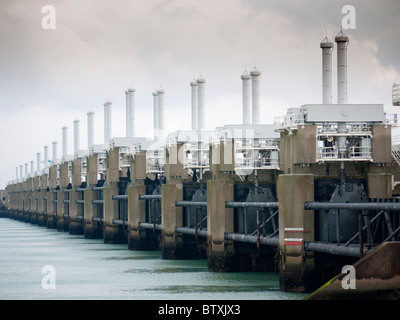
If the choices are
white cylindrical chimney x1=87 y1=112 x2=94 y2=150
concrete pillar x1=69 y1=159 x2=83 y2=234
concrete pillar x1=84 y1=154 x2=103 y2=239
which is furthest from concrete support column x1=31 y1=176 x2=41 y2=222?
concrete pillar x1=84 y1=154 x2=103 y2=239

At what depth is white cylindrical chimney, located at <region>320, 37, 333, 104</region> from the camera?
50.5 metres

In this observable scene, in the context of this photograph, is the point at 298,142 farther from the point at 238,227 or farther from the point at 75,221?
the point at 75,221

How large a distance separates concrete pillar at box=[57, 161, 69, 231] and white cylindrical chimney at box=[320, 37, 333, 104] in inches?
2982

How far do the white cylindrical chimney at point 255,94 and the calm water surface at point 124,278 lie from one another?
425 inches

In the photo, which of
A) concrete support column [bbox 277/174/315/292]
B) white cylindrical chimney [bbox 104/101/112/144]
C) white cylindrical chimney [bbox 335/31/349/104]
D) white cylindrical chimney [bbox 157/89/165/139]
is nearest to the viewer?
concrete support column [bbox 277/174/315/292]

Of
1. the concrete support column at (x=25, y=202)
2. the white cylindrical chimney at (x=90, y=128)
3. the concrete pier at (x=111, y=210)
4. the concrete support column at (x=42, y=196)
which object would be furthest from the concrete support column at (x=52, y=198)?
the concrete pier at (x=111, y=210)

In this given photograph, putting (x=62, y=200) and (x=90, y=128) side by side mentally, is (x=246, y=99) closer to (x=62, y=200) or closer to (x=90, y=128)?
(x=90, y=128)

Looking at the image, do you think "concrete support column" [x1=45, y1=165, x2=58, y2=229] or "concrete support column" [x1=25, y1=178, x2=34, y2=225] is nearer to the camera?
"concrete support column" [x1=45, y1=165, x2=58, y2=229]

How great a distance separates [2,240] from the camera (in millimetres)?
104438

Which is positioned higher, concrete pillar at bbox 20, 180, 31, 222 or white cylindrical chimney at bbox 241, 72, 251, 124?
white cylindrical chimney at bbox 241, 72, 251, 124

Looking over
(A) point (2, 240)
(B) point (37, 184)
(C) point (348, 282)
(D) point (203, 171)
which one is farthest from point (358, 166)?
(B) point (37, 184)

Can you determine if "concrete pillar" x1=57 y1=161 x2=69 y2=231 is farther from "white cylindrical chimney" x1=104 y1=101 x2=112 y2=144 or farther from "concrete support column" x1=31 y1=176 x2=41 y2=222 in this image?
"concrete support column" x1=31 y1=176 x2=41 y2=222
